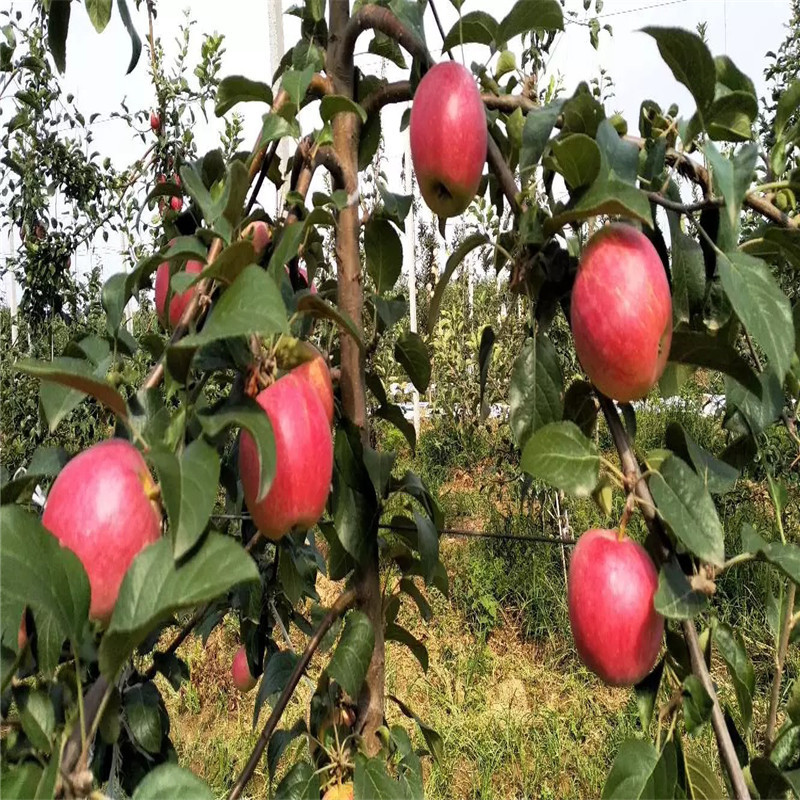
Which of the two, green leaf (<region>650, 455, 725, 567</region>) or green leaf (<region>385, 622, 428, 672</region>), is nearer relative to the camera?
green leaf (<region>650, 455, 725, 567</region>)

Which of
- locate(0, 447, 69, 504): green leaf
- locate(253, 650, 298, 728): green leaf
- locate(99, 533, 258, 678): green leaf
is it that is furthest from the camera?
locate(253, 650, 298, 728): green leaf

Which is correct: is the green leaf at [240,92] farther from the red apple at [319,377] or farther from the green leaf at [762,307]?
the green leaf at [762,307]

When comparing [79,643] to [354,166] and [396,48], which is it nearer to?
[354,166]

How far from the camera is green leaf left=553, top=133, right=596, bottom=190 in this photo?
46cm

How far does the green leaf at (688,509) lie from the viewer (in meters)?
0.46

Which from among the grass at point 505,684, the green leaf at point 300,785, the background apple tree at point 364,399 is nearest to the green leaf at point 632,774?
the background apple tree at point 364,399

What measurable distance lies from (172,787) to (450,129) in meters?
0.43

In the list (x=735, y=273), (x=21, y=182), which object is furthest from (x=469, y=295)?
(x=735, y=273)

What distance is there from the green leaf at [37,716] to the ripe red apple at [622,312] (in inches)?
15.1

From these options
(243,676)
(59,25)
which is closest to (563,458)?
(59,25)

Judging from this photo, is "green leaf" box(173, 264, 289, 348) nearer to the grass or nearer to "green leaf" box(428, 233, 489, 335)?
"green leaf" box(428, 233, 489, 335)

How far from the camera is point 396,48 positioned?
71cm

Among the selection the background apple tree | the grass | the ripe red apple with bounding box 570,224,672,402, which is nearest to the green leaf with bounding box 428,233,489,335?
the background apple tree

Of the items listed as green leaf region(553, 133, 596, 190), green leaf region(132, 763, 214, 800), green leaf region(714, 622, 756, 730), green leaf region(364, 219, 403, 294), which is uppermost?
green leaf region(553, 133, 596, 190)
